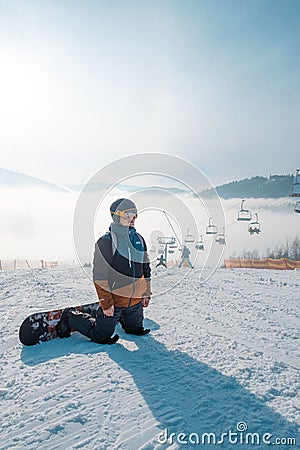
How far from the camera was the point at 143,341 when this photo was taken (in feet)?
14.9

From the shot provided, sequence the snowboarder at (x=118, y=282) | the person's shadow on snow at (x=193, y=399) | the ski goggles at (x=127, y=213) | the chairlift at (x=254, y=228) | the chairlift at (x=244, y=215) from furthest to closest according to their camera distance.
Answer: the chairlift at (x=254, y=228), the chairlift at (x=244, y=215), the ski goggles at (x=127, y=213), the snowboarder at (x=118, y=282), the person's shadow on snow at (x=193, y=399)

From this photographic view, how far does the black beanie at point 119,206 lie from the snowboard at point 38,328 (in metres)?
1.58

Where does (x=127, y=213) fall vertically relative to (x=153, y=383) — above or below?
above

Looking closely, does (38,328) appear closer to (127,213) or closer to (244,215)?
(127,213)

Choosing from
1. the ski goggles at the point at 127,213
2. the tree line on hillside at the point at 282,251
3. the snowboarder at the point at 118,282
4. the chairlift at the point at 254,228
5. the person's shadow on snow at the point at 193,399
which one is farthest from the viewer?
the tree line on hillside at the point at 282,251

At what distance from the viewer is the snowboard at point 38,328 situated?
14.3 feet

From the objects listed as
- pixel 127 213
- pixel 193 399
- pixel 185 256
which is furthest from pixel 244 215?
pixel 193 399

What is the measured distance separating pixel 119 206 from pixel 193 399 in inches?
98.8

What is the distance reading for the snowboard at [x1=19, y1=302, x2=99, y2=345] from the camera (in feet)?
14.3

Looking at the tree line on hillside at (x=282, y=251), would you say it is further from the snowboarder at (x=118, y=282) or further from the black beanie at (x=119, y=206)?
the black beanie at (x=119, y=206)

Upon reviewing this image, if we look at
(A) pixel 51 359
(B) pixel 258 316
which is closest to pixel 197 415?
(A) pixel 51 359

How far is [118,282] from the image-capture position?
4.39 m

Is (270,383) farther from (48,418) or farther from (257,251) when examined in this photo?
(257,251)

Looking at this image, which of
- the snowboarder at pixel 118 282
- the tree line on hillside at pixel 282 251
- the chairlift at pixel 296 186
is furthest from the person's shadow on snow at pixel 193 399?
the tree line on hillside at pixel 282 251
